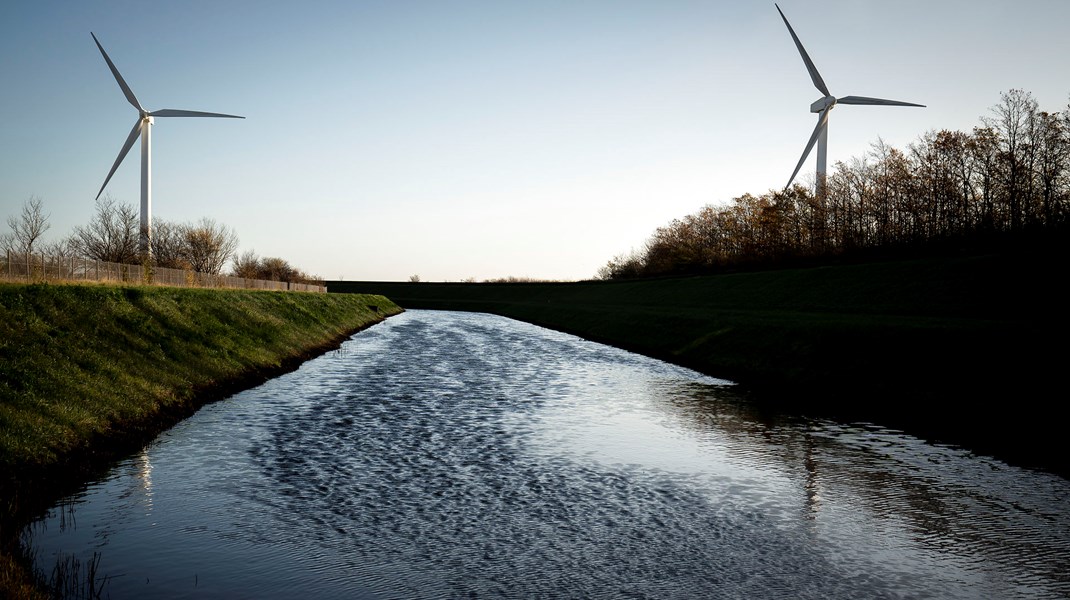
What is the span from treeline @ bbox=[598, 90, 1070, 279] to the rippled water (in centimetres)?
4435

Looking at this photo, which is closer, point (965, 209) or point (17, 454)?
point (17, 454)

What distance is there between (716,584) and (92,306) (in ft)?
76.6

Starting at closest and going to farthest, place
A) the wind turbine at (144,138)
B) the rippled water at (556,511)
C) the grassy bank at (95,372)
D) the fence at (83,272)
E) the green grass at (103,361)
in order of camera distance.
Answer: the rippled water at (556,511)
the grassy bank at (95,372)
the green grass at (103,361)
the fence at (83,272)
the wind turbine at (144,138)

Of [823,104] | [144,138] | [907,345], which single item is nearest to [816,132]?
[823,104]

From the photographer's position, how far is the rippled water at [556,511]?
29.8ft

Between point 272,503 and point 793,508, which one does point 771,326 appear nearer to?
point 793,508

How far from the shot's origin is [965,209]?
255 ft

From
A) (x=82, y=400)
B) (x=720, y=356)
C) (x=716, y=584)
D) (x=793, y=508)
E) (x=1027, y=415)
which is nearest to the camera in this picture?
(x=716, y=584)

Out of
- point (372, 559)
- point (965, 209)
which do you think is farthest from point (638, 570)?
point (965, 209)

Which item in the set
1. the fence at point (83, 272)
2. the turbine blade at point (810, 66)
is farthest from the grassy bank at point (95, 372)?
the turbine blade at point (810, 66)

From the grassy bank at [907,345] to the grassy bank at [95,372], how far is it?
1956 cm


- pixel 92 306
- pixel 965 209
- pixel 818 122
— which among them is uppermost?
pixel 818 122

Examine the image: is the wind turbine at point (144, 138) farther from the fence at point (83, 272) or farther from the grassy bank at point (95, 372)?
the grassy bank at point (95, 372)

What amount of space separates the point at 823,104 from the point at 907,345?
55566 mm
